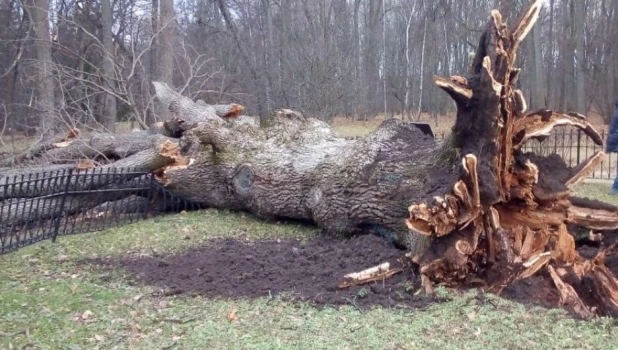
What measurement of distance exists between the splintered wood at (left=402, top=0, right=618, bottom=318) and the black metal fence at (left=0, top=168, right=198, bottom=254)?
3.98 metres

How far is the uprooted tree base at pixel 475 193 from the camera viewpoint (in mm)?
4496

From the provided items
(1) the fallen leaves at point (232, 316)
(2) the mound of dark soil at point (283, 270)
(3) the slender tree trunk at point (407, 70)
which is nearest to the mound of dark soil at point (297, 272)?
(2) the mound of dark soil at point (283, 270)

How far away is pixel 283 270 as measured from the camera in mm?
5363

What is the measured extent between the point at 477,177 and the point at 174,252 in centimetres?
317

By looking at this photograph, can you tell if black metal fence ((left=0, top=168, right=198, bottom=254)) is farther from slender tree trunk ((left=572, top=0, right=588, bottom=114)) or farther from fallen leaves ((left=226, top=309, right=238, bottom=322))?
slender tree trunk ((left=572, top=0, right=588, bottom=114))

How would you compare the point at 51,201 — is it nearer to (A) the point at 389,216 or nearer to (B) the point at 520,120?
(A) the point at 389,216

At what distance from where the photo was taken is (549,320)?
13.1 feet

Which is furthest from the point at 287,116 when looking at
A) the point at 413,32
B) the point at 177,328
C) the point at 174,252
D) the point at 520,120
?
the point at 413,32

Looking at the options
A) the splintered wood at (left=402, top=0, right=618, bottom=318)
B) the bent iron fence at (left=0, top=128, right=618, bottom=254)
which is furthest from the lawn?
the bent iron fence at (left=0, top=128, right=618, bottom=254)

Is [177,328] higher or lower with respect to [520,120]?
lower

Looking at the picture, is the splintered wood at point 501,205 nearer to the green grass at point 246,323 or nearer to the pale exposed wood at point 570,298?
the pale exposed wood at point 570,298

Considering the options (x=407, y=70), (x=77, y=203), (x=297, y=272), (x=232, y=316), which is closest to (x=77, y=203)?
(x=77, y=203)

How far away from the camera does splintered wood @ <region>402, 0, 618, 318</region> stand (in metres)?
4.46

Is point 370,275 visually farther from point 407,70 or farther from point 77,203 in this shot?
point 407,70
